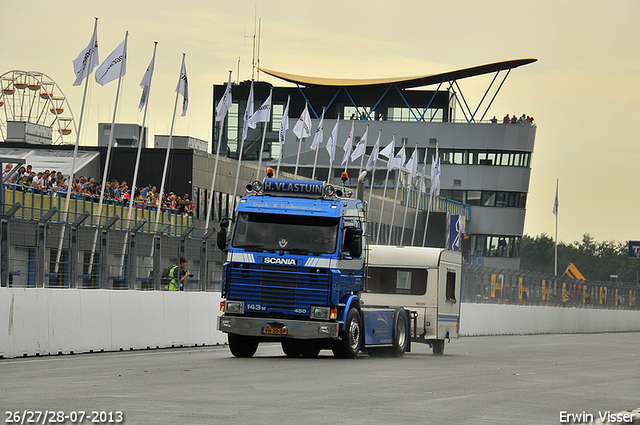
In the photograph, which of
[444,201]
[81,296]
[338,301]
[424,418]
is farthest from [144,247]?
[444,201]

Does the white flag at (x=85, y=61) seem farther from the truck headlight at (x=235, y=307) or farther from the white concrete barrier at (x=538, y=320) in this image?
the white concrete barrier at (x=538, y=320)

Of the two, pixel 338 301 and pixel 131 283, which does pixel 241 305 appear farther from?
pixel 131 283

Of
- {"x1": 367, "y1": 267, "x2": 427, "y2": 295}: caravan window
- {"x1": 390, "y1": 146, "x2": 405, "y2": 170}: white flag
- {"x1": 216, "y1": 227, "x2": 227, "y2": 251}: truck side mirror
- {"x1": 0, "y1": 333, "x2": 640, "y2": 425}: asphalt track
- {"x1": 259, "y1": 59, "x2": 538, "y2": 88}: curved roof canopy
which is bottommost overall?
{"x1": 0, "y1": 333, "x2": 640, "y2": 425}: asphalt track

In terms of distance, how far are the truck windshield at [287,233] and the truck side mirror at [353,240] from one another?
34 cm

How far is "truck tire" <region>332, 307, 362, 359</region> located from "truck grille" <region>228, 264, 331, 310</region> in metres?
0.86

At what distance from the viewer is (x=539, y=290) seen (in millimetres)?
49781

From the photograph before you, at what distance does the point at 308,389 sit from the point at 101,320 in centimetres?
878

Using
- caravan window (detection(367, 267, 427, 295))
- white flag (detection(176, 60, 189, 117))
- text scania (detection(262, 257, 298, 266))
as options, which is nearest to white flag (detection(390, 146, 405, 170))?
white flag (detection(176, 60, 189, 117))

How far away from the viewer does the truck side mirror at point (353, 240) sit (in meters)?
20.4

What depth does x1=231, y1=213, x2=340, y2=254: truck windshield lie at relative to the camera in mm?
20047

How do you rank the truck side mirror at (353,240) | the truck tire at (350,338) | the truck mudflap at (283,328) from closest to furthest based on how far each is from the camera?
the truck mudflap at (283,328) < the truck side mirror at (353,240) < the truck tire at (350,338)

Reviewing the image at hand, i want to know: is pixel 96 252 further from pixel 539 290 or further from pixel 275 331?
pixel 539 290

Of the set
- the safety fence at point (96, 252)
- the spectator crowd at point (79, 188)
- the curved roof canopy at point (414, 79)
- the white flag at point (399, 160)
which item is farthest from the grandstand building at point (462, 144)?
the safety fence at point (96, 252)

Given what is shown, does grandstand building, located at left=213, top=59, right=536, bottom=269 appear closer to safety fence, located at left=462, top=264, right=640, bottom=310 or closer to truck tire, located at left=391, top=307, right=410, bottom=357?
safety fence, located at left=462, top=264, right=640, bottom=310
